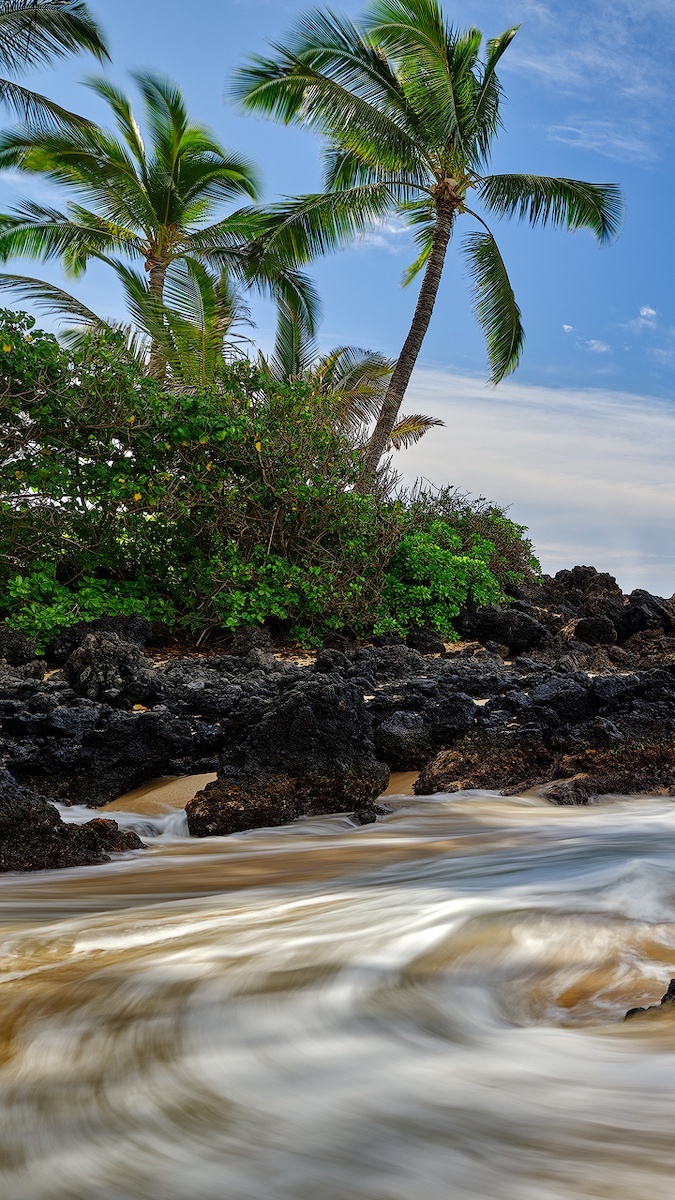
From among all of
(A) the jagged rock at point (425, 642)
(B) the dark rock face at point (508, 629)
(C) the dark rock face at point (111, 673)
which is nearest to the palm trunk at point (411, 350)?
(B) the dark rock face at point (508, 629)

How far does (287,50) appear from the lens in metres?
17.1

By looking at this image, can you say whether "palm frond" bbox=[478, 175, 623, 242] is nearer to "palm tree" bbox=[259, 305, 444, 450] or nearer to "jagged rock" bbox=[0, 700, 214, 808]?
"palm tree" bbox=[259, 305, 444, 450]

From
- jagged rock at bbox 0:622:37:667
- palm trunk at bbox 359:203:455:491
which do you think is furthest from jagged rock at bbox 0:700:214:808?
palm trunk at bbox 359:203:455:491

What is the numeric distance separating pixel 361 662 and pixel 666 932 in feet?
19.1

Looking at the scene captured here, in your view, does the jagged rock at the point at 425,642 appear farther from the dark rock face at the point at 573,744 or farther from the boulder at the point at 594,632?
the dark rock face at the point at 573,744

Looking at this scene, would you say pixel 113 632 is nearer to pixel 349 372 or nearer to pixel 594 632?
pixel 594 632

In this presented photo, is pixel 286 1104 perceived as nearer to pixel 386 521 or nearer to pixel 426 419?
pixel 386 521

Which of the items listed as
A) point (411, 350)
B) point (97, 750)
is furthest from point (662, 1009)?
point (411, 350)

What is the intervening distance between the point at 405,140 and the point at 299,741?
15706 mm

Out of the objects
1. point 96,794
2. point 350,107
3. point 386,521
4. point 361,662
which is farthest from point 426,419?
point 96,794

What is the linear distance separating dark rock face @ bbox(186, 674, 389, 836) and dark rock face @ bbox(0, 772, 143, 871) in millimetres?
678

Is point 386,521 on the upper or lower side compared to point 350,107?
lower

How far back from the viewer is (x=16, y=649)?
9.41 meters

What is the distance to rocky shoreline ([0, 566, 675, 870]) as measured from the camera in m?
4.95
